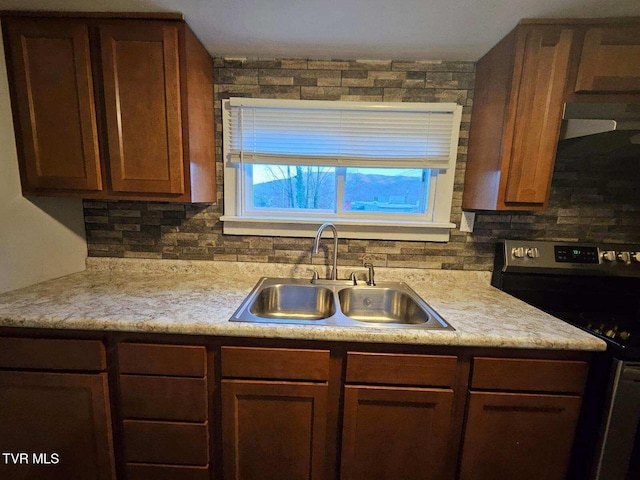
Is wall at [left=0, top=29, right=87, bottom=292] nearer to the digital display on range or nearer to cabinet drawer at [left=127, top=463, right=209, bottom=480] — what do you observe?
cabinet drawer at [left=127, top=463, right=209, bottom=480]

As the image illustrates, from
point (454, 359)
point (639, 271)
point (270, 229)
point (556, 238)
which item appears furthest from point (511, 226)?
point (270, 229)

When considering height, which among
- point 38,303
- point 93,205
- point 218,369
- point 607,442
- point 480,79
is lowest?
point 607,442

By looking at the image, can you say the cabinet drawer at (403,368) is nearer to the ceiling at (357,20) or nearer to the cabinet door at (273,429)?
the cabinet door at (273,429)

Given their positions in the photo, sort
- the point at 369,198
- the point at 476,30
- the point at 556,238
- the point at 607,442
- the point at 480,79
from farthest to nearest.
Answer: the point at 369,198, the point at 556,238, the point at 480,79, the point at 476,30, the point at 607,442

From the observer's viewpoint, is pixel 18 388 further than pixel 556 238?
No

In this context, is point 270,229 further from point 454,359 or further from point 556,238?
point 556,238

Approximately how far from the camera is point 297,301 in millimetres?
1478

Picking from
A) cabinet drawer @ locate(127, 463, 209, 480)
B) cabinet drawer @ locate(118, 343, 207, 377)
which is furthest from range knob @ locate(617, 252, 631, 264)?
cabinet drawer @ locate(127, 463, 209, 480)

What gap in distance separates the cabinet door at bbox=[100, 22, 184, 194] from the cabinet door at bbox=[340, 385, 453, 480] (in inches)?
48.6

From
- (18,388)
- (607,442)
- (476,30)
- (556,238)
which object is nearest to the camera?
(607,442)

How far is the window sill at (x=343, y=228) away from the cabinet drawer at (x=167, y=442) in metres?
0.94

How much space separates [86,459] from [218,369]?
67cm

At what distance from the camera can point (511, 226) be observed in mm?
1519

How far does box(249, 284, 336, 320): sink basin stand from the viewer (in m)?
1.44
